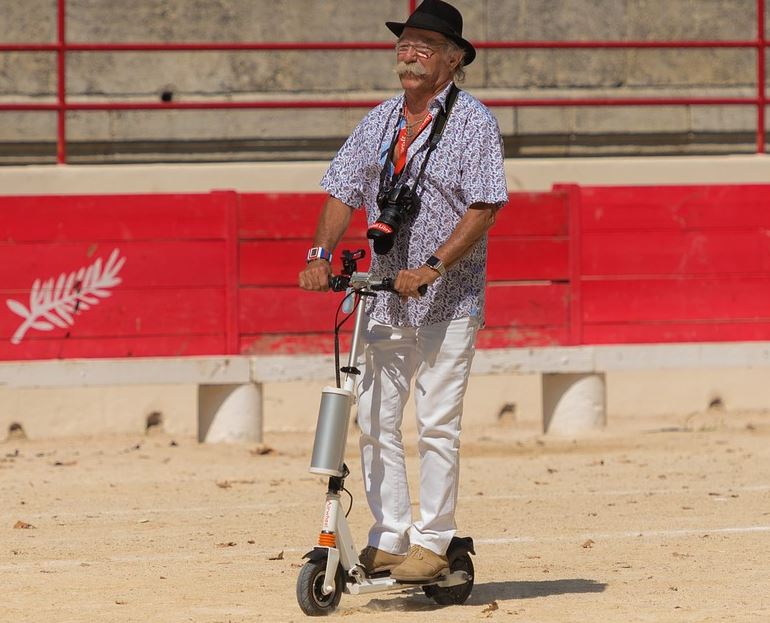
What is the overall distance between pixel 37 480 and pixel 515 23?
593 centimetres

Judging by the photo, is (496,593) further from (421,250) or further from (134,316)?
(134,316)

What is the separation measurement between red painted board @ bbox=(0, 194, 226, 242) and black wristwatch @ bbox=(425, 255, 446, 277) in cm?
513

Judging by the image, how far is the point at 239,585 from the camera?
546 cm

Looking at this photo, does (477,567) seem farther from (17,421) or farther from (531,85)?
(531,85)

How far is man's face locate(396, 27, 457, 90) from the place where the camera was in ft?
16.0

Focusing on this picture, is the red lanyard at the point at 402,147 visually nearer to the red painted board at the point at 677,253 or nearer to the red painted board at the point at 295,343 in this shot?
the red painted board at the point at 295,343

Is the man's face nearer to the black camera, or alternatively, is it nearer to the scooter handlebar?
the black camera

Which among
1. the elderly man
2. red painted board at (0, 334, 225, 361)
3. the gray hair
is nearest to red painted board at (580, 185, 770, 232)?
red painted board at (0, 334, 225, 361)

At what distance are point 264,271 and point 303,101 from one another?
8.19 feet

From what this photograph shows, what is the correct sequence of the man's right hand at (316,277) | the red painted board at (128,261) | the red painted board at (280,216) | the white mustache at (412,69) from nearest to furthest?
the man's right hand at (316,277) → the white mustache at (412,69) → the red painted board at (128,261) → the red painted board at (280,216)

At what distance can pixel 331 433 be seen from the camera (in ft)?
15.6

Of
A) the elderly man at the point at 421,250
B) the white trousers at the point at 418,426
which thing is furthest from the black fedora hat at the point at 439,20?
the white trousers at the point at 418,426

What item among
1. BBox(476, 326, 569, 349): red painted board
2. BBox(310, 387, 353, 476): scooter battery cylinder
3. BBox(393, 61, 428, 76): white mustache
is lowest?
BBox(310, 387, 353, 476): scooter battery cylinder

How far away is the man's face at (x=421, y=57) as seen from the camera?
4879mm
